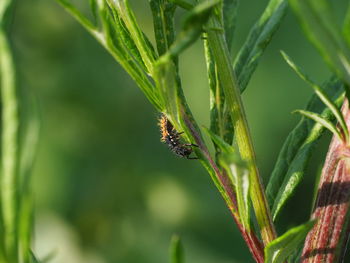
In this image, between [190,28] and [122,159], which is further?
[122,159]

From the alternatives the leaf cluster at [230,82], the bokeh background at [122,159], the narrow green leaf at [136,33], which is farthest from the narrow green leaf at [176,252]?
the bokeh background at [122,159]

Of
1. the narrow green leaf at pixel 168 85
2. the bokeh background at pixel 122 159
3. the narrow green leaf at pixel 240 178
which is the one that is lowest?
the bokeh background at pixel 122 159

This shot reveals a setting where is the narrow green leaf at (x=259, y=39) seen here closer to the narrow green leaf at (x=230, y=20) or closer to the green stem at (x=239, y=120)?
the narrow green leaf at (x=230, y=20)

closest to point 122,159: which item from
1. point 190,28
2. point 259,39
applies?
point 259,39

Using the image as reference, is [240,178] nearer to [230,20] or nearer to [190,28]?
[190,28]

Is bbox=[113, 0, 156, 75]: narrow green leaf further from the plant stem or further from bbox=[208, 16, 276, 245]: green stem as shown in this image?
the plant stem

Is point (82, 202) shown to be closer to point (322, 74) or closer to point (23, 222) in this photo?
point (322, 74)

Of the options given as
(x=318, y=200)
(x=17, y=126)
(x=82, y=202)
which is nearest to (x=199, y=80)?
(x=82, y=202)
